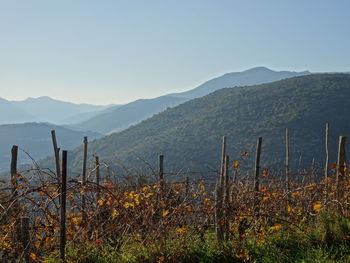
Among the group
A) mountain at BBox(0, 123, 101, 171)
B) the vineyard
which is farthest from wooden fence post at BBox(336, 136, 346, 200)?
mountain at BBox(0, 123, 101, 171)

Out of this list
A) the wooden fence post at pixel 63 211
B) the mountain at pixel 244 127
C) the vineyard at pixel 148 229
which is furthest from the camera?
the mountain at pixel 244 127

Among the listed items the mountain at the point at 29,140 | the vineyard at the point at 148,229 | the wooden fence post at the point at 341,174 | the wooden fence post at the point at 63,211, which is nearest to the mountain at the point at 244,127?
the wooden fence post at the point at 341,174

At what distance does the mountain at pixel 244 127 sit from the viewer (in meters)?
52.1

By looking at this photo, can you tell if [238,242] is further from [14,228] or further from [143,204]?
[14,228]

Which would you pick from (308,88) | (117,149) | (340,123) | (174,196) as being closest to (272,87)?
(308,88)

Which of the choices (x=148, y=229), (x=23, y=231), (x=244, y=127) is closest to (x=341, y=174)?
(x=148, y=229)

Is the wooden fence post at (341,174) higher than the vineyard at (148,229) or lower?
higher

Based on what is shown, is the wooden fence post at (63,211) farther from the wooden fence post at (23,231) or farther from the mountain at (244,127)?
the mountain at (244,127)

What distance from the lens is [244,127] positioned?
61.3 meters

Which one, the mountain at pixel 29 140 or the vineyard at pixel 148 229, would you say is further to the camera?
the mountain at pixel 29 140

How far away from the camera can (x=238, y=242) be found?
15.6 ft

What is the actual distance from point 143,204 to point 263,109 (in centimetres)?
6593

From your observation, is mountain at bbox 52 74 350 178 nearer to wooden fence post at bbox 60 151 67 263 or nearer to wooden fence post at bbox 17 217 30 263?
wooden fence post at bbox 17 217 30 263

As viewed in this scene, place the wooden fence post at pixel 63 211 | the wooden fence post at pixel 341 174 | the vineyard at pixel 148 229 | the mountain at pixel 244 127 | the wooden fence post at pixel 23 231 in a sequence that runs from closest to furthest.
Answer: the wooden fence post at pixel 63 211 < the vineyard at pixel 148 229 < the wooden fence post at pixel 23 231 < the wooden fence post at pixel 341 174 < the mountain at pixel 244 127
